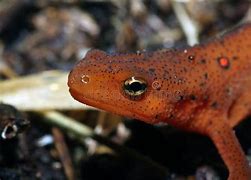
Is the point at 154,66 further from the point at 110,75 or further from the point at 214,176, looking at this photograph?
the point at 214,176

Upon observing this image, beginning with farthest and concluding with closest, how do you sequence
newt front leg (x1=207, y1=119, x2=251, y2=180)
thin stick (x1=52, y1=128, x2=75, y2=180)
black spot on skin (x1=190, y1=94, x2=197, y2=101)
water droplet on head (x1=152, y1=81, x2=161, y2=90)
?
thin stick (x1=52, y1=128, x2=75, y2=180) → black spot on skin (x1=190, y1=94, x2=197, y2=101) → newt front leg (x1=207, y1=119, x2=251, y2=180) → water droplet on head (x1=152, y1=81, x2=161, y2=90)

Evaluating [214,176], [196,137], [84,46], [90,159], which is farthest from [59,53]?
[214,176]

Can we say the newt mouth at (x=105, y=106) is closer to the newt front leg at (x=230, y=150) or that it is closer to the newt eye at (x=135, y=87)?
the newt eye at (x=135, y=87)

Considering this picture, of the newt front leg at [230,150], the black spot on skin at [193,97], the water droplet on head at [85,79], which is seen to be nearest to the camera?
the water droplet on head at [85,79]

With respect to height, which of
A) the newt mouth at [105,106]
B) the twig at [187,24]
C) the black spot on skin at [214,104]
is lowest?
the newt mouth at [105,106]

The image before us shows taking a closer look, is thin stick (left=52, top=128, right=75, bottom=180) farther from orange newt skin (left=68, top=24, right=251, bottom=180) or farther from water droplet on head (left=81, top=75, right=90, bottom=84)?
water droplet on head (left=81, top=75, right=90, bottom=84)

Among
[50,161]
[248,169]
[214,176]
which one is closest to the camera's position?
[248,169]

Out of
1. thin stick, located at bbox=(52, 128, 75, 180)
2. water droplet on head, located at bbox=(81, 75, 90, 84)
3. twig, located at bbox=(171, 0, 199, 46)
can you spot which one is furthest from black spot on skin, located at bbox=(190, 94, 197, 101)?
twig, located at bbox=(171, 0, 199, 46)

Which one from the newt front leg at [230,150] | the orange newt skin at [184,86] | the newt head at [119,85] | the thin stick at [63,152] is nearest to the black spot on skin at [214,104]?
the orange newt skin at [184,86]
